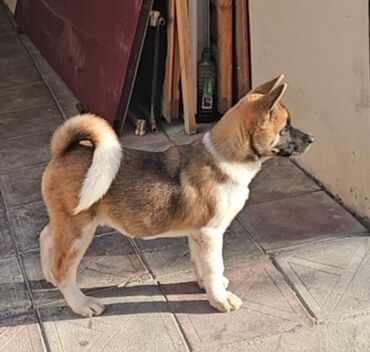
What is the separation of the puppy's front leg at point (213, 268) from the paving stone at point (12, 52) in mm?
4136

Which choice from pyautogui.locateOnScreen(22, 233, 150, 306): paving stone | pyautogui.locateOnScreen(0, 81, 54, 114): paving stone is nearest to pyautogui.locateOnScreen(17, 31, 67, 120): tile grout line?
pyautogui.locateOnScreen(0, 81, 54, 114): paving stone

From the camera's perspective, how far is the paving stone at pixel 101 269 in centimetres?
391

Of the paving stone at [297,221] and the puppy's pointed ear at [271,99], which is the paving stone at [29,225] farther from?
the puppy's pointed ear at [271,99]

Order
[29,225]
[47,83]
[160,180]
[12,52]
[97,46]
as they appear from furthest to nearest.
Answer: [12,52] < [47,83] < [97,46] < [29,225] < [160,180]

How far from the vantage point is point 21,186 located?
495 centimetres

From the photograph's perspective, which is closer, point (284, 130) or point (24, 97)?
point (284, 130)

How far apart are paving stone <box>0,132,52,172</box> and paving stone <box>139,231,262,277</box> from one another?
4.55ft

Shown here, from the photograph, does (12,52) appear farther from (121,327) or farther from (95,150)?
(121,327)

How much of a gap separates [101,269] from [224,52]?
2.11m

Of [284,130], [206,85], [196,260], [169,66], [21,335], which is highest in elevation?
[284,130]

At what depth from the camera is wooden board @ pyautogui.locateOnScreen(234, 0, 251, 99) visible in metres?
5.36

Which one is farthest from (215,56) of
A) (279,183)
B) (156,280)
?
(156,280)

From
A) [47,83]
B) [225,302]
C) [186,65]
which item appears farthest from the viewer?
[47,83]

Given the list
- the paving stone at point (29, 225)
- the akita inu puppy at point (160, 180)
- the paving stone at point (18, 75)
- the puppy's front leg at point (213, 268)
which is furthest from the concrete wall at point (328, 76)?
the paving stone at point (18, 75)
